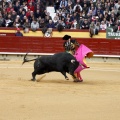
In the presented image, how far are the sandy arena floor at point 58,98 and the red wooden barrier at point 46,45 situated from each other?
6291 millimetres

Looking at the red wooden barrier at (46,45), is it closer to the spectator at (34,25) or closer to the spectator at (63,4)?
the spectator at (34,25)

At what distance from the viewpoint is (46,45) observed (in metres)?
22.5

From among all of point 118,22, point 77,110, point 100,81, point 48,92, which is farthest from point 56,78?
point 118,22

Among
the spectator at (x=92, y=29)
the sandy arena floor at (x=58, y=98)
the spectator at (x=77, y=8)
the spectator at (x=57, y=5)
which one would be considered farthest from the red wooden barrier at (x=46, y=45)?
the sandy arena floor at (x=58, y=98)

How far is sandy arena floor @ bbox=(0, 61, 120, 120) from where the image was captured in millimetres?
9070

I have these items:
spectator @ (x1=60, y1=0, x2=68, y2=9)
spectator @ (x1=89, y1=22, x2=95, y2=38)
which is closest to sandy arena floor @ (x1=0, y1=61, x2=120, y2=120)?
spectator @ (x1=89, y1=22, x2=95, y2=38)

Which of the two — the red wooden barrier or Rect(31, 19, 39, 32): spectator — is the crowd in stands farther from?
the red wooden barrier

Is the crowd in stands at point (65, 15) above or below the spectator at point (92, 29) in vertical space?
above

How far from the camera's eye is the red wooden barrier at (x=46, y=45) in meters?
22.0

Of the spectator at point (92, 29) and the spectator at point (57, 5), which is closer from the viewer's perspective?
the spectator at point (92, 29)

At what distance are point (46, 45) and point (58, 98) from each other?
11.8 metres

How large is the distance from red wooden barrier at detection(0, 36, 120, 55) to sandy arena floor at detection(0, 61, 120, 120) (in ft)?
20.6

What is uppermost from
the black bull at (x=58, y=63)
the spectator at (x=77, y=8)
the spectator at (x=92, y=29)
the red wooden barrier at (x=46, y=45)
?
the spectator at (x=77, y=8)

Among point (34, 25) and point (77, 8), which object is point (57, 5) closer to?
point (77, 8)
